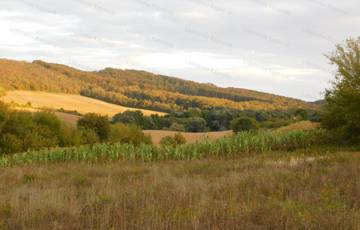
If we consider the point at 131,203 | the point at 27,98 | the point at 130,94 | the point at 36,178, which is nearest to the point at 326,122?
the point at 36,178

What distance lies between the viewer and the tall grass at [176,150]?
20.9 metres

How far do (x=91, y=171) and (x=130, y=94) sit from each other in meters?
132

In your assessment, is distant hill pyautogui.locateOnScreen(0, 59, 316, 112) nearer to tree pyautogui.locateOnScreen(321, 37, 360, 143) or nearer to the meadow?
the meadow

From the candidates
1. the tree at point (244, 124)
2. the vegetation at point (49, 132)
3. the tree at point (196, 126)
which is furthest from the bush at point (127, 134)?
the tree at point (196, 126)

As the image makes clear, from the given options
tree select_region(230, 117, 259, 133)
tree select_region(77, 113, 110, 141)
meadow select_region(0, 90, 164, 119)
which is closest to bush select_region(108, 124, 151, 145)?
tree select_region(77, 113, 110, 141)

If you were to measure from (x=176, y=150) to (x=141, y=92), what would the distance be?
12942 centimetres

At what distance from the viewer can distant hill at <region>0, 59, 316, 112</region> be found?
131 metres

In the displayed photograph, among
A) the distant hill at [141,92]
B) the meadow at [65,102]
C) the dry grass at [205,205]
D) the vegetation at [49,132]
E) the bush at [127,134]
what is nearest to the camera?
the dry grass at [205,205]

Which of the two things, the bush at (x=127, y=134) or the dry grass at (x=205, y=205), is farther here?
the bush at (x=127, y=134)

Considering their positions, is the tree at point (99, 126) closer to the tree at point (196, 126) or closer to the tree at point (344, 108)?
the tree at point (196, 126)

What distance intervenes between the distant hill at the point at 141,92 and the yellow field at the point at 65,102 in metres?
9.65

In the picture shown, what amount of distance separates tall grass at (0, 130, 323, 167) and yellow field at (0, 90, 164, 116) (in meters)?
86.2

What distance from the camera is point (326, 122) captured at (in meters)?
22.8

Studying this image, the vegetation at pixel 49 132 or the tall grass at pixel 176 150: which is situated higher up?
the tall grass at pixel 176 150
